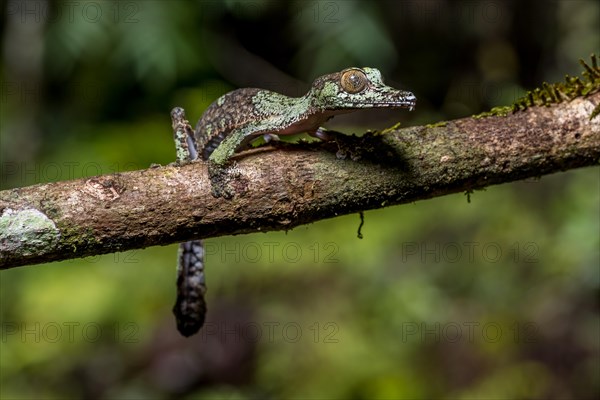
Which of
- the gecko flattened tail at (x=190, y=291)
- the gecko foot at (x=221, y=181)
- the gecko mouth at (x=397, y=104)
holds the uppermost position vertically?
the gecko mouth at (x=397, y=104)

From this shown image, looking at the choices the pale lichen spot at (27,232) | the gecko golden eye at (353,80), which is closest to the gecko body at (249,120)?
the gecko golden eye at (353,80)

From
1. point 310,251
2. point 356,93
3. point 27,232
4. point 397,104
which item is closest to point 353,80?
point 356,93

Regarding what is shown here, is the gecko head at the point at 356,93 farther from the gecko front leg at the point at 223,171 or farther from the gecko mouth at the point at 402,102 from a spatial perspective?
the gecko front leg at the point at 223,171

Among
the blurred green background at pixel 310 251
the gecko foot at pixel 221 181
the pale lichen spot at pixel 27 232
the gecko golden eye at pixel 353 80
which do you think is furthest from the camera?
the blurred green background at pixel 310 251

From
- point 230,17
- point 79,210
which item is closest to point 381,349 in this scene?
point 79,210

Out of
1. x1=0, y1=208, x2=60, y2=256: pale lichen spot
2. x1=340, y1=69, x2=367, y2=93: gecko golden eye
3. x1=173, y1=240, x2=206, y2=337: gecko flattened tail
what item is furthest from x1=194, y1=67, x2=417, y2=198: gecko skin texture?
x1=0, y1=208, x2=60, y2=256: pale lichen spot

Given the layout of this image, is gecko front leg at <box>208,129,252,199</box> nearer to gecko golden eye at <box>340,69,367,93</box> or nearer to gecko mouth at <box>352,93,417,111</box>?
gecko golden eye at <box>340,69,367,93</box>
